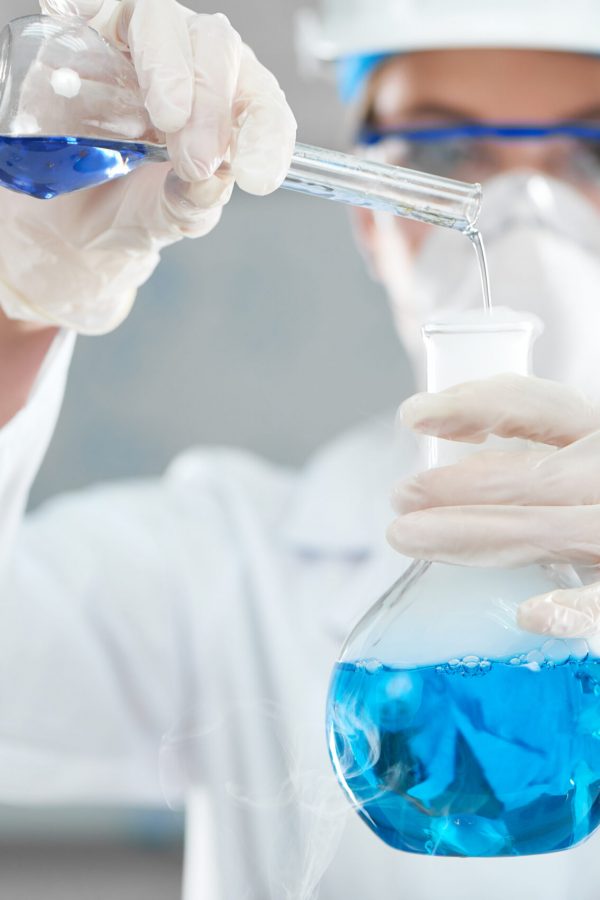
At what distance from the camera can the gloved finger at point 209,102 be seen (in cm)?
67

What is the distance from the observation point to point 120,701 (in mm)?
1497

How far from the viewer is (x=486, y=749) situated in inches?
22.9

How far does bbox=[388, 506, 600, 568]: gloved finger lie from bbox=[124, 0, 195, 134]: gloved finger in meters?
0.30

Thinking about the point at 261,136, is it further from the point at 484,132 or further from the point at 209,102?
the point at 484,132

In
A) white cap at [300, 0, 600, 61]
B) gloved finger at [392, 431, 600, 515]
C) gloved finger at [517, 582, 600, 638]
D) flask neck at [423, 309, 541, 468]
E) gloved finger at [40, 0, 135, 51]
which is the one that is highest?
white cap at [300, 0, 600, 61]

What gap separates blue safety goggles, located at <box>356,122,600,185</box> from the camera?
1.56 metres

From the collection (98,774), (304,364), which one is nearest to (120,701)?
(98,774)

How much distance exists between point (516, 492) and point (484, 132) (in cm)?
105

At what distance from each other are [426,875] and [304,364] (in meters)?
1.96

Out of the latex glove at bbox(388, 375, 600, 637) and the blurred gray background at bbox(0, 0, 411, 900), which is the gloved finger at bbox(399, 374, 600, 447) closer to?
the latex glove at bbox(388, 375, 600, 637)

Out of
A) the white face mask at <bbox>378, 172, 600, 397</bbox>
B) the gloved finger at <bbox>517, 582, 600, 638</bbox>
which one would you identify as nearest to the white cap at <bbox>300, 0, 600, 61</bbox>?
the white face mask at <bbox>378, 172, 600, 397</bbox>

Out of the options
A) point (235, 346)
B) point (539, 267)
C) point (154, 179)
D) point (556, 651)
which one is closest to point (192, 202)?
point (154, 179)

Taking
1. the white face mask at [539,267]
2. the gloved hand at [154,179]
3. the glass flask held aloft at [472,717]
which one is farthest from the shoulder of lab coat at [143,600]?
the glass flask held aloft at [472,717]

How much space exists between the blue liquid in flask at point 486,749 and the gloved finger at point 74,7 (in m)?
0.54
